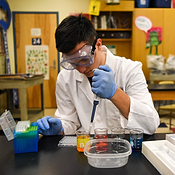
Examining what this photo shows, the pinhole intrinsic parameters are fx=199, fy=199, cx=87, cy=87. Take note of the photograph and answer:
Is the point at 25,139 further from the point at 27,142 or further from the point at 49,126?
the point at 49,126

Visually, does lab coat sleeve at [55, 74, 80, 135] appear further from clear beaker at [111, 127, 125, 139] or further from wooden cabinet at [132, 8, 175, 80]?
wooden cabinet at [132, 8, 175, 80]

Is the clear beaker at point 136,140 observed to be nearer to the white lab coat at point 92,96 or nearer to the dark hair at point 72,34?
the white lab coat at point 92,96

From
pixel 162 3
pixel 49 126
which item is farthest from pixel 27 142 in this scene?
pixel 162 3

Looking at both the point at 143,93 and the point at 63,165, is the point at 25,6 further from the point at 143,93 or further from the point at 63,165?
the point at 63,165

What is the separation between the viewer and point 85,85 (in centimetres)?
144

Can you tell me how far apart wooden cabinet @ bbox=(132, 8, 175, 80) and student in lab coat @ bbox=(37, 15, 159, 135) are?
9.88 ft

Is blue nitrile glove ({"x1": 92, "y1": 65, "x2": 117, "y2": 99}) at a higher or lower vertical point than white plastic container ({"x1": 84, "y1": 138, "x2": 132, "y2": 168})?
higher

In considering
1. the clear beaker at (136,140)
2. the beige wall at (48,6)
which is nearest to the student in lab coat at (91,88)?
the clear beaker at (136,140)

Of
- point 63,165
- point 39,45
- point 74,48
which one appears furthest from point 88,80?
point 39,45

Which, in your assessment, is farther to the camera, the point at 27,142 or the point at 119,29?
the point at 119,29

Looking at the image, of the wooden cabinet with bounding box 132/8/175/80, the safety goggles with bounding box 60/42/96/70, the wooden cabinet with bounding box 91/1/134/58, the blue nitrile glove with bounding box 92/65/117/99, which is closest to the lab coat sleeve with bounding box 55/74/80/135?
the safety goggles with bounding box 60/42/96/70

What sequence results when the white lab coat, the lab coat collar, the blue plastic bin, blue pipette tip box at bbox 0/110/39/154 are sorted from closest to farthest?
blue pipette tip box at bbox 0/110/39/154 < the white lab coat < the lab coat collar < the blue plastic bin

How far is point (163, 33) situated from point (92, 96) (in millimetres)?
3584

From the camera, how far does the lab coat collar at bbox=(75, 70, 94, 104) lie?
1417 millimetres
